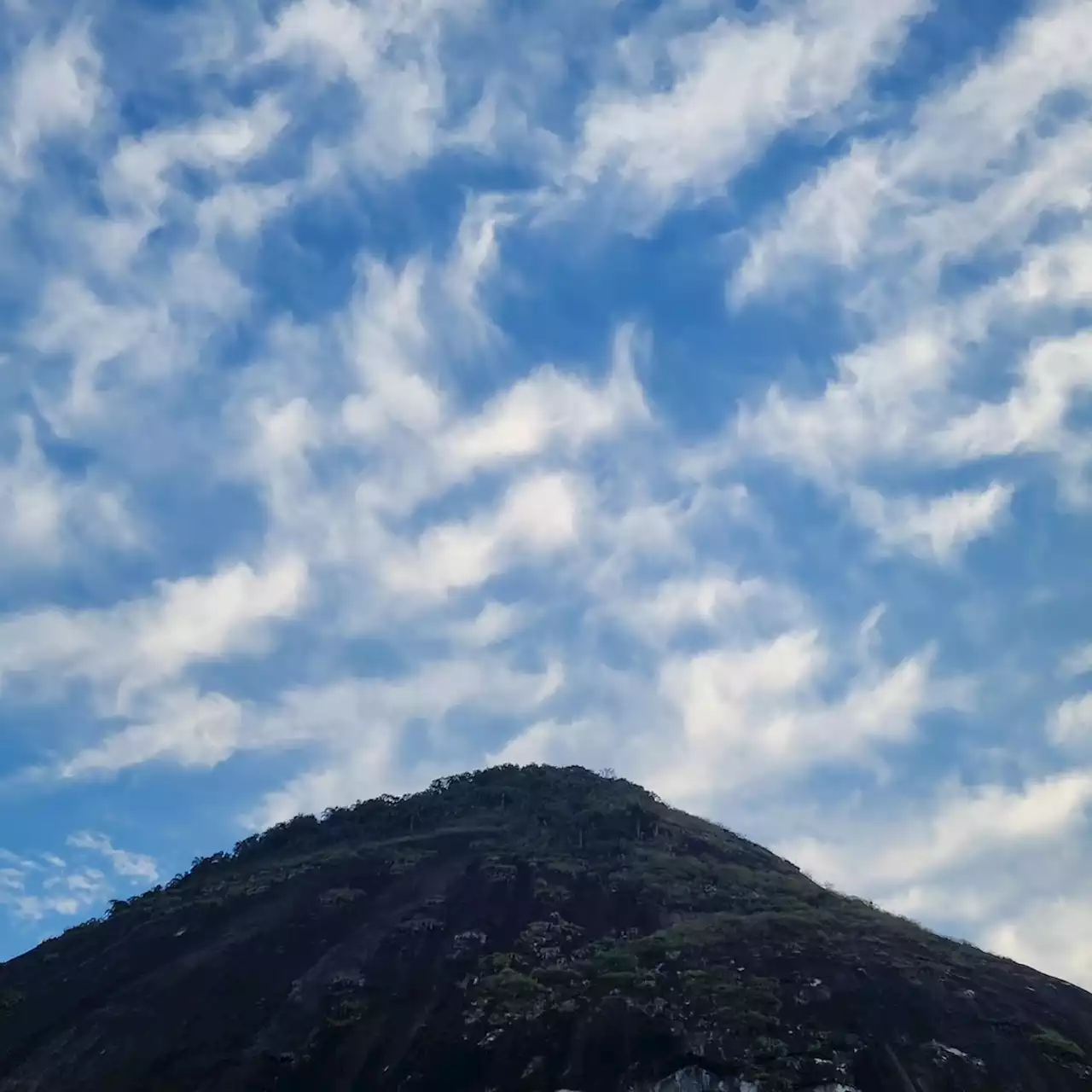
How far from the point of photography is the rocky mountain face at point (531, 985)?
4988cm

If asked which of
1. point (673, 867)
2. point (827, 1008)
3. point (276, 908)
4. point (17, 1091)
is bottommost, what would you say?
point (17, 1091)

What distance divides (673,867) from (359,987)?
25.1 m

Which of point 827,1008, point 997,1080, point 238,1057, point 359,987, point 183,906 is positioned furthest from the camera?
point 183,906

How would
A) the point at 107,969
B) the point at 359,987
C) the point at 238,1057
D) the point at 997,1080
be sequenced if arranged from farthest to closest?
the point at 107,969
the point at 359,987
the point at 238,1057
the point at 997,1080

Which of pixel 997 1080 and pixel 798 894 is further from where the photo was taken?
pixel 798 894

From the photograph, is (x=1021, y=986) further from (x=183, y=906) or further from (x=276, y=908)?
(x=183, y=906)

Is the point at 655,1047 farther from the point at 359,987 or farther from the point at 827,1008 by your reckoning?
the point at 359,987

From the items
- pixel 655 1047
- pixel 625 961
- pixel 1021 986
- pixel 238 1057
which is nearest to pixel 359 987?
pixel 238 1057

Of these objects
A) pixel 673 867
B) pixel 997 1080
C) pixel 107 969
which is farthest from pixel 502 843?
pixel 997 1080

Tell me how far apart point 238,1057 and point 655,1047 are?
2251 centimetres

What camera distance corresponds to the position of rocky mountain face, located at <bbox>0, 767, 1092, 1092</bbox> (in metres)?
49.9

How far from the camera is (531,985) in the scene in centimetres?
5778

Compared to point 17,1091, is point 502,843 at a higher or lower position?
higher

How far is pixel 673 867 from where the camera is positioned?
77.7 m
